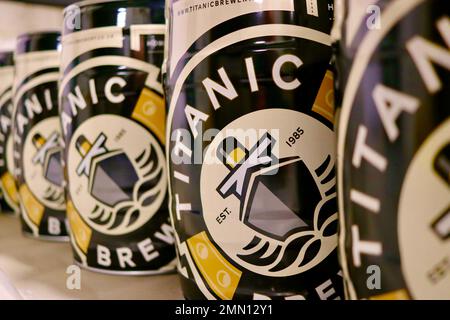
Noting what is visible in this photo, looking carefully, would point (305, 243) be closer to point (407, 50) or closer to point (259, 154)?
point (259, 154)

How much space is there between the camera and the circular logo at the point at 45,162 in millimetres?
935

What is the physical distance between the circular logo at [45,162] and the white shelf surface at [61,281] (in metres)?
0.10

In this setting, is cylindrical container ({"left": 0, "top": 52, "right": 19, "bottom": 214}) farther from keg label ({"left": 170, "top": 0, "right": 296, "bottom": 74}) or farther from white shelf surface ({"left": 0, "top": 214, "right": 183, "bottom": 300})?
keg label ({"left": 170, "top": 0, "right": 296, "bottom": 74})

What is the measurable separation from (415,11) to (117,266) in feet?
1.85

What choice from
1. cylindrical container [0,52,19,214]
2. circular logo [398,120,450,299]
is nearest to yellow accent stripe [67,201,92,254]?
cylindrical container [0,52,19,214]

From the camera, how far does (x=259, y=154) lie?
0.54m

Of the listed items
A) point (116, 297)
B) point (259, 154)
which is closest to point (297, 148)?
point (259, 154)

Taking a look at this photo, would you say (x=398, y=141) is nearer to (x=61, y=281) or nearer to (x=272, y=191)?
(x=272, y=191)

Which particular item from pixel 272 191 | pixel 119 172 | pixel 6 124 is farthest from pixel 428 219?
pixel 6 124

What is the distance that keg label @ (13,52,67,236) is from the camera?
0.93 metres

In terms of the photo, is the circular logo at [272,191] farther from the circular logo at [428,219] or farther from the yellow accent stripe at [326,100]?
the circular logo at [428,219]

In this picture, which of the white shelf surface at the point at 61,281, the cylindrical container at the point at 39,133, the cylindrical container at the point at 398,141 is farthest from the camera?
the cylindrical container at the point at 39,133

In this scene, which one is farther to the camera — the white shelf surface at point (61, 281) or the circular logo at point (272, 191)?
the white shelf surface at point (61, 281)

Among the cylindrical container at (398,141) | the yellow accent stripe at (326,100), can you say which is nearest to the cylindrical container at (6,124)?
the yellow accent stripe at (326,100)
